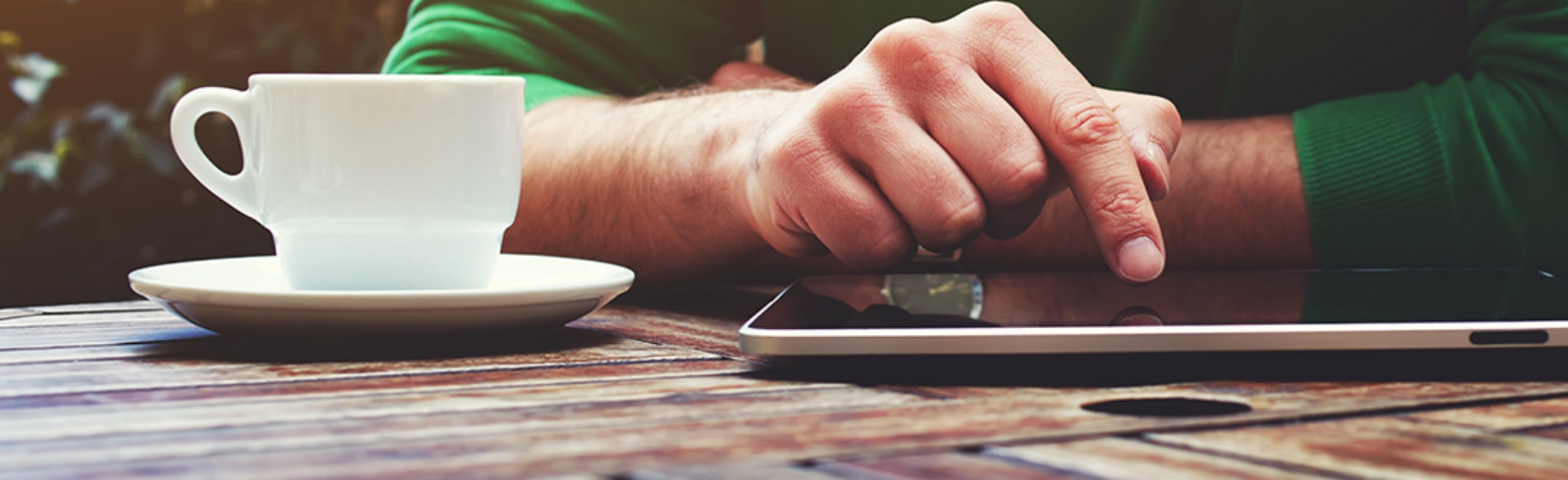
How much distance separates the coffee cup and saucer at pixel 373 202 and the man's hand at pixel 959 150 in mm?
123

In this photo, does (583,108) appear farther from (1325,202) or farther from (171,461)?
(171,461)

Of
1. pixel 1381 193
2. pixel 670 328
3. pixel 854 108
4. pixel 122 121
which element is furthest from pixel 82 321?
pixel 122 121

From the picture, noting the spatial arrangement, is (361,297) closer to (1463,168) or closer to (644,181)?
(644,181)

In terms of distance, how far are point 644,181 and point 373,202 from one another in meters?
0.39

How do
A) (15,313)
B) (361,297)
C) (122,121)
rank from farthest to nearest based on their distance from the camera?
(122,121)
(15,313)
(361,297)

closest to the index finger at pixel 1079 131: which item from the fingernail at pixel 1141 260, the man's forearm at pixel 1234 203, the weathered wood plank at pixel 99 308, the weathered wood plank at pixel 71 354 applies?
the fingernail at pixel 1141 260

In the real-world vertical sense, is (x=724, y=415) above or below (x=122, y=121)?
below

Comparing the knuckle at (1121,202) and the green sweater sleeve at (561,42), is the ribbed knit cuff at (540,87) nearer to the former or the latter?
the green sweater sleeve at (561,42)

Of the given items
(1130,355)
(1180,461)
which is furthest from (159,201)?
(1180,461)

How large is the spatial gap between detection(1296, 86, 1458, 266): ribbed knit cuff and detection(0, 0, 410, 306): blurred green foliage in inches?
66.7

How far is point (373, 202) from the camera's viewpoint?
25.4 inches

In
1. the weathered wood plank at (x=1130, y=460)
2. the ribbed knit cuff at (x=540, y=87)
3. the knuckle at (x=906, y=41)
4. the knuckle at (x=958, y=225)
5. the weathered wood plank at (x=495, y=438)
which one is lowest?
the weathered wood plank at (x=495, y=438)

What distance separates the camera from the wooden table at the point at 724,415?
34cm

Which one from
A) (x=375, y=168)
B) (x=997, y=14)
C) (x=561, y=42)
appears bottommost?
(x=375, y=168)
